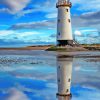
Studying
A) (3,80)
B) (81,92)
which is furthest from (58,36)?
(81,92)

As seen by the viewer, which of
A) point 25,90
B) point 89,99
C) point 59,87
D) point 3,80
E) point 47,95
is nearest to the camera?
point 89,99

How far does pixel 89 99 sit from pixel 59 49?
4965cm

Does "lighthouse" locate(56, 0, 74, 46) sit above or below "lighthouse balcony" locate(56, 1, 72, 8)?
below

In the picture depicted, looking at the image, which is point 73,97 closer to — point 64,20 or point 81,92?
point 81,92

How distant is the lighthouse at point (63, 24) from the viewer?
58.7 meters

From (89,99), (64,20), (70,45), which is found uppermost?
(64,20)

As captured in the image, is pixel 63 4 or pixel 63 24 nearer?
pixel 63 24

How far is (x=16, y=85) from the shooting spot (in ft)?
48.3

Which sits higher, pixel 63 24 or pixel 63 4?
pixel 63 4

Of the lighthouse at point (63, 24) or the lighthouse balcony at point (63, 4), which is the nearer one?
the lighthouse at point (63, 24)

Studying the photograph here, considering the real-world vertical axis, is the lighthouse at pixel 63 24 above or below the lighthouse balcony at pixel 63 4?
below

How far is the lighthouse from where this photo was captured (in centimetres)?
5866

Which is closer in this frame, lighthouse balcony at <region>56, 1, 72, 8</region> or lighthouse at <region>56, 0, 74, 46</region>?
lighthouse at <region>56, 0, 74, 46</region>

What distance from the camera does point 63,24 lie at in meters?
58.8
